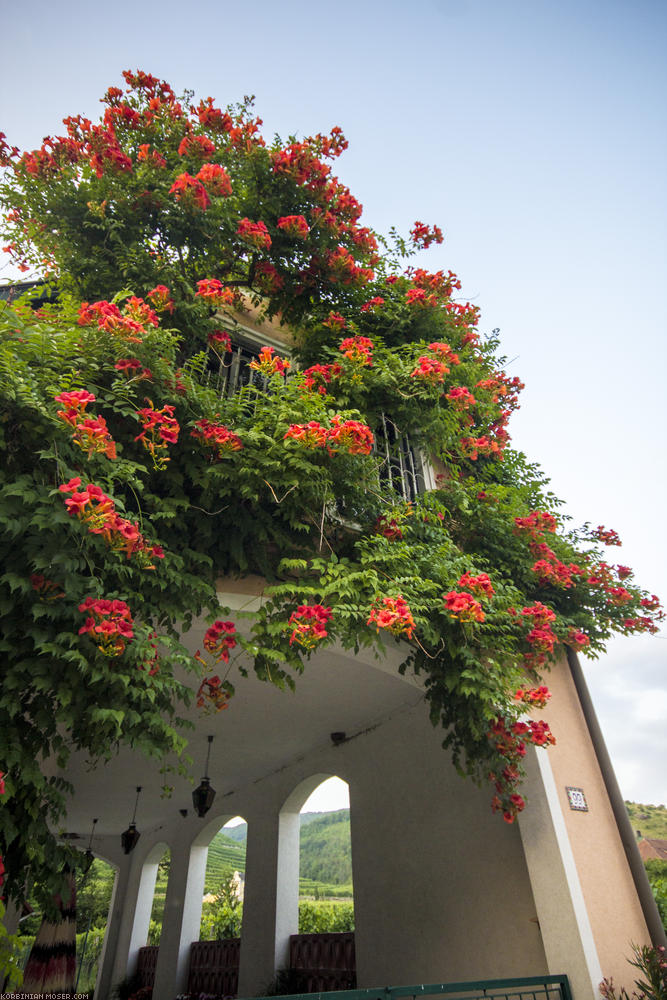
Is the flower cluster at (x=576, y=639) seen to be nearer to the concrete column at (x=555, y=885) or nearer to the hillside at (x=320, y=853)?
the concrete column at (x=555, y=885)

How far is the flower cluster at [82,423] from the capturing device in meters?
2.47

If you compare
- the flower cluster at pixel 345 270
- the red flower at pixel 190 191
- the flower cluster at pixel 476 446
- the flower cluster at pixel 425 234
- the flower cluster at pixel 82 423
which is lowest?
the flower cluster at pixel 82 423

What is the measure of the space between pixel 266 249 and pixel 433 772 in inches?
191

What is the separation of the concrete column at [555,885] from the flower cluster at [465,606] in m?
1.44

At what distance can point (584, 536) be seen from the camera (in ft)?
17.1

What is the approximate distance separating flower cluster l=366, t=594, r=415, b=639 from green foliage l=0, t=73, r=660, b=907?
0.02m

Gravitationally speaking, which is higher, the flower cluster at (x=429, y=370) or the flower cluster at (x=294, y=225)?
the flower cluster at (x=294, y=225)

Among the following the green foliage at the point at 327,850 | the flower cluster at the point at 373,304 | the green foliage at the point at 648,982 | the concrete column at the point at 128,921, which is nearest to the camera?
the green foliage at the point at 648,982

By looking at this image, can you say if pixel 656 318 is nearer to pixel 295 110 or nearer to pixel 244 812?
pixel 295 110

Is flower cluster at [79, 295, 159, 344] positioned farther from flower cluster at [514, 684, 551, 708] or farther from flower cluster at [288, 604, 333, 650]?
flower cluster at [514, 684, 551, 708]

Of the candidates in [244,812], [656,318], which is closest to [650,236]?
[656,318]

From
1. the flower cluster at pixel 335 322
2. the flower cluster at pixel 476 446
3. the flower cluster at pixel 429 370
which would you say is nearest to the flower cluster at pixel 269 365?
the flower cluster at pixel 429 370

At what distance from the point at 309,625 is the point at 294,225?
3.27 m

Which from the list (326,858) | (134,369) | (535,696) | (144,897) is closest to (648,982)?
(535,696)
